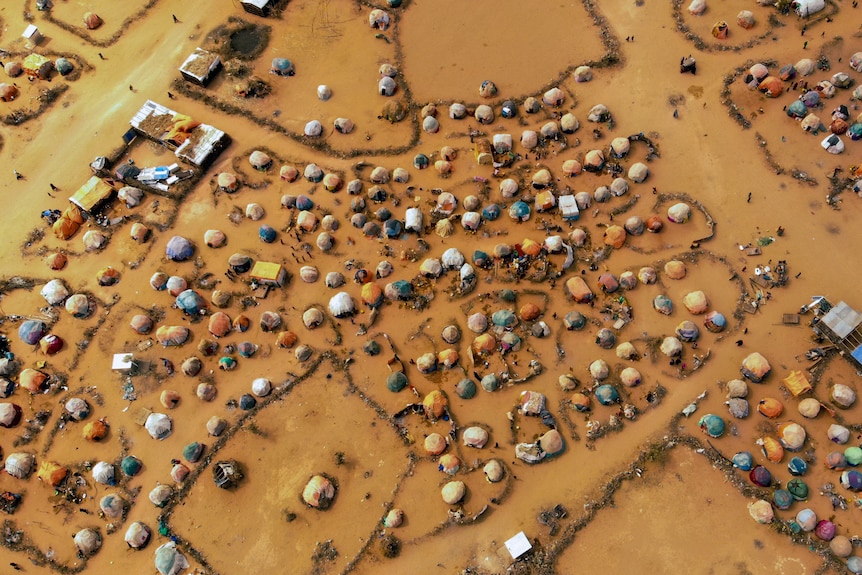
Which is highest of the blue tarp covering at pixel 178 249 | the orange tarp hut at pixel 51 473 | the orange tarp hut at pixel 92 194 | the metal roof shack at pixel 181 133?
the metal roof shack at pixel 181 133

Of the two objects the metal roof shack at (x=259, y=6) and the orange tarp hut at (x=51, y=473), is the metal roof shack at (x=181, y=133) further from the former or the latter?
the orange tarp hut at (x=51, y=473)

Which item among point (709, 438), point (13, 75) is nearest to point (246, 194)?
point (13, 75)

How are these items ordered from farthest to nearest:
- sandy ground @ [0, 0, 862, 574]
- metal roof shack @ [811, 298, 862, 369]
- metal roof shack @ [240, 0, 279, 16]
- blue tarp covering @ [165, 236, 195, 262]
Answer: metal roof shack @ [240, 0, 279, 16], blue tarp covering @ [165, 236, 195, 262], metal roof shack @ [811, 298, 862, 369], sandy ground @ [0, 0, 862, 574]

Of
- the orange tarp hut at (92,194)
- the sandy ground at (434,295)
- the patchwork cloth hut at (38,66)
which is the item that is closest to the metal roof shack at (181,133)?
the sandy ground at (434,295)

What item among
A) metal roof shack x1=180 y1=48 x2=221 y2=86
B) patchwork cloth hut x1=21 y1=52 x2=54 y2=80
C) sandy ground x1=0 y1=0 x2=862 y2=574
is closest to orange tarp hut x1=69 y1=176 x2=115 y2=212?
sandy ground x1=0 y1=0 x2=862 y2=574

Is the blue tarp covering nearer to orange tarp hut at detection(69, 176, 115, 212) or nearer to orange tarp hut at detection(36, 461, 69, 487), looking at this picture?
orange tarp hut at detection(69, 176, 115, 212)

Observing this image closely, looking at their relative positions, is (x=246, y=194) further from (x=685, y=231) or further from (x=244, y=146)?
(x=685, y=231)

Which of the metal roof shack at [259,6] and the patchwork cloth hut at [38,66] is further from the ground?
the metal roof shack at [259,6]
